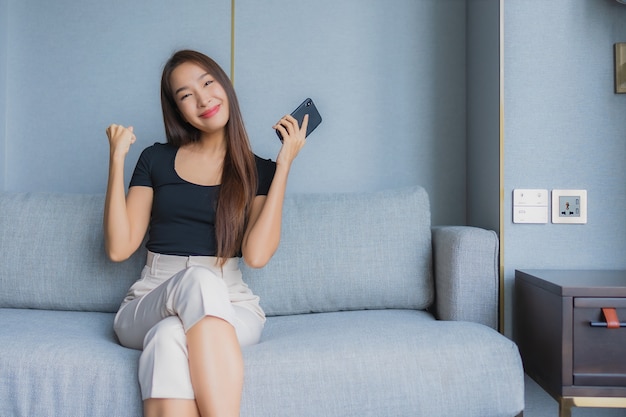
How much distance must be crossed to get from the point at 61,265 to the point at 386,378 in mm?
1170

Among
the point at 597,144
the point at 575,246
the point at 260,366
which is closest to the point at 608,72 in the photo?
the point at 597,144

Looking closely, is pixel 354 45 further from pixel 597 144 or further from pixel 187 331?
pixel 187 331

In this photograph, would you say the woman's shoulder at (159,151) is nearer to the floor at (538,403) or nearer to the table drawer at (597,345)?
the table drawer at (597,345)

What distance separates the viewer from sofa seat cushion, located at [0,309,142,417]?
1156 millimetres

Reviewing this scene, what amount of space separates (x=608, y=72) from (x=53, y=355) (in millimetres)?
1727

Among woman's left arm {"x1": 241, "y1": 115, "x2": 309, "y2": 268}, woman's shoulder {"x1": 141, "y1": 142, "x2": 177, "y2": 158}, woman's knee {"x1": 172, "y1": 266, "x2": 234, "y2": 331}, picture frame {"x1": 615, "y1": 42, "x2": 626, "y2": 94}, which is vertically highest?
picture frame {"x1": 615, "y1": 42, "x2": 626, "y2": 94}

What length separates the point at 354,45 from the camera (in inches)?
82.9

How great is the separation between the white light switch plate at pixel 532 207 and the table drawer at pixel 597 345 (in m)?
0.39

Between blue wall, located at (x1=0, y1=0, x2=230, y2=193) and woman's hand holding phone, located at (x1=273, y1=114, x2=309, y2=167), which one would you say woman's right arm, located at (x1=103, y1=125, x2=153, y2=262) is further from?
blue wall, located at (x1=0, y1=0, x2=230, y2=193)

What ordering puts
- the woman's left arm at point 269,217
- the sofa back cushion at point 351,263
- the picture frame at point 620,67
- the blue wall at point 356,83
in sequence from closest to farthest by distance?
1. the woman's left arm at point 269,217
2. the picture frame at point 620,67
3. the sofa back cushion at point 351,263
4. the blue wall at point 356,83

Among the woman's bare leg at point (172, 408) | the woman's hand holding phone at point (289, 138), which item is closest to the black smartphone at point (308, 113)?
the woman's hand holding phone at point (289, 138)

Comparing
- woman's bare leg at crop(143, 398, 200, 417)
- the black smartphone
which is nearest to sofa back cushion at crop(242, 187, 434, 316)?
the black smartphone

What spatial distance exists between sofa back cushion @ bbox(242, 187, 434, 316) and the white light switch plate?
29cm

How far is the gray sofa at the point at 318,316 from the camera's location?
1.18m
